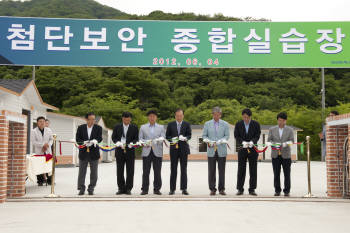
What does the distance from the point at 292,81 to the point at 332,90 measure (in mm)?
5108

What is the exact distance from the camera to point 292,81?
161ft

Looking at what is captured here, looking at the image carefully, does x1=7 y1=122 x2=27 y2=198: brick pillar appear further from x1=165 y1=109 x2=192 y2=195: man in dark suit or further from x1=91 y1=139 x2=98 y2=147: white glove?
x1=165 y1=109 x2=192 y2=195: man in dark suit

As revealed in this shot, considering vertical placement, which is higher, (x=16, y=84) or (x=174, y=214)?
(x=16, y=84)

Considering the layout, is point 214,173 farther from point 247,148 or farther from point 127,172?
point 127,172

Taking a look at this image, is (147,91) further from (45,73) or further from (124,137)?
(124,137)

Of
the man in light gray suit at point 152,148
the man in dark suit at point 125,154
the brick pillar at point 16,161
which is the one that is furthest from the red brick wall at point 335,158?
the brick pillar at point 16,161

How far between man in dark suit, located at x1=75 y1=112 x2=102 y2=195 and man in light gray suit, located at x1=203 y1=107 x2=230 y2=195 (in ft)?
6.93

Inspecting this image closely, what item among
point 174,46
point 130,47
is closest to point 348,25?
point 174,46

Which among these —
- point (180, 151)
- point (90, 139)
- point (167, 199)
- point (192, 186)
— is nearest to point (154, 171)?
point (180, 151)

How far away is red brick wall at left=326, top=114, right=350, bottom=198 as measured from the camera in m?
7.08

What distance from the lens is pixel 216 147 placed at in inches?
297

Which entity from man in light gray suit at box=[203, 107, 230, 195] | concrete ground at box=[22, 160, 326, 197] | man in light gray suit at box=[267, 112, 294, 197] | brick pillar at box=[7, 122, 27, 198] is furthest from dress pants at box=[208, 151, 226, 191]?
brick pillar at box=[7, 122, 27, 198]

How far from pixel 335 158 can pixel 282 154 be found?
3.09 feet

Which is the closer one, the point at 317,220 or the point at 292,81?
the point at 317,220
